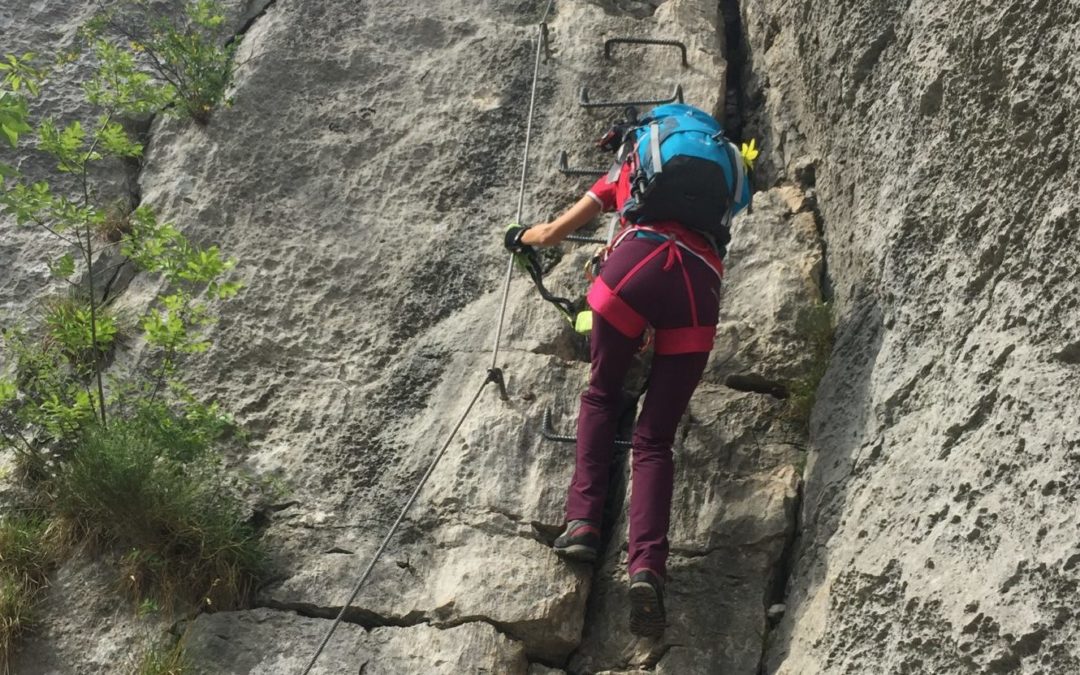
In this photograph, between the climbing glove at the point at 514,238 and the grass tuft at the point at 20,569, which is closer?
the grass tuft at the point at 20,569

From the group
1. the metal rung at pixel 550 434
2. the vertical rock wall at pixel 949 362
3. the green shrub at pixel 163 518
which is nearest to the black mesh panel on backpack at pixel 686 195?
the vertical rock wall at pixel 949 362

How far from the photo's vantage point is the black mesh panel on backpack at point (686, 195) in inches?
208

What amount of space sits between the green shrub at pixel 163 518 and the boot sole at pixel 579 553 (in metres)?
1.54

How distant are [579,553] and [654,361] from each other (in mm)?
955

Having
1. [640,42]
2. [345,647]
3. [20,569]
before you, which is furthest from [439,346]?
[640,42]

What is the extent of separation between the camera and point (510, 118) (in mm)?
7715

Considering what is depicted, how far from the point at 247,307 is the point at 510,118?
7.14ft

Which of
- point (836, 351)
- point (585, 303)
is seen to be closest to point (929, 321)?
point (836, 351)

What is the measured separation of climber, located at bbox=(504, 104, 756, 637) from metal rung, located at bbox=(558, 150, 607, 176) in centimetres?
164

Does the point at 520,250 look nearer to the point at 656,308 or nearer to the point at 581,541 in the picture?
the point at 656,308

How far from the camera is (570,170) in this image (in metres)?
7.30

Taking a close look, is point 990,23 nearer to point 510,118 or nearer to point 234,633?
point 510,118

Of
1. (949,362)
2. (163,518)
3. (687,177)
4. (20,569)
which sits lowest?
(20,569)

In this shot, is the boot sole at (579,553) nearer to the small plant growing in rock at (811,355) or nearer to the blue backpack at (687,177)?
the small plant growing in rock at (811,355)
